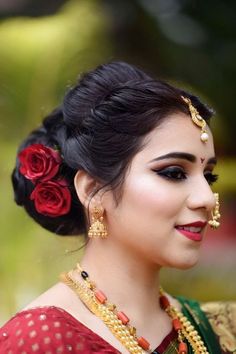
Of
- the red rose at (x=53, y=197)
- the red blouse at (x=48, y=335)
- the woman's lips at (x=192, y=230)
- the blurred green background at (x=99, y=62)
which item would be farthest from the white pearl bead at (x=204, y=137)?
the blurred green background at (x=99, y=62)

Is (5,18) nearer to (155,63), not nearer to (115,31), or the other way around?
(115,31)

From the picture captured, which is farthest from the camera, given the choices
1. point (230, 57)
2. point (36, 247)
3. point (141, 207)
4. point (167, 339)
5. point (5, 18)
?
point (230, 57)

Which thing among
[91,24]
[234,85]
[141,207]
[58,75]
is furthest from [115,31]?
[141,207]

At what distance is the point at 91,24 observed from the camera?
90.0 inches

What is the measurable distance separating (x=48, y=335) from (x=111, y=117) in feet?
1.24

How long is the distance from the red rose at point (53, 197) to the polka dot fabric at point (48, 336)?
0.66ft

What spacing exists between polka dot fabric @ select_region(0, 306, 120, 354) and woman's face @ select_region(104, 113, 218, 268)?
6.9 inches

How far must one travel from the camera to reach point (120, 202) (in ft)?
4.01

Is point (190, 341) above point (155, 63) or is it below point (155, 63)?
below

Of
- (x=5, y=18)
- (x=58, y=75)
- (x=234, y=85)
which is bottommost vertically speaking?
(x=234, y=85)

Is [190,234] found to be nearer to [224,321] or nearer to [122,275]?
[122,275]

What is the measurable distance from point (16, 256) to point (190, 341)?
0.86m

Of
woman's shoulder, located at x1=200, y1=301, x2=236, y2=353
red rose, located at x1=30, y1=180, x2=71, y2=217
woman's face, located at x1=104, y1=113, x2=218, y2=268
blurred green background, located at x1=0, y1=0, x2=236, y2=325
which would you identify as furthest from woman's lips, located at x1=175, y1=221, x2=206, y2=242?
blurred green background, located at x1=0, y1=0, x2=236, y2=325

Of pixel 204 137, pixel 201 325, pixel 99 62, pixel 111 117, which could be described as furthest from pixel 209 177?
pixel 99 62
